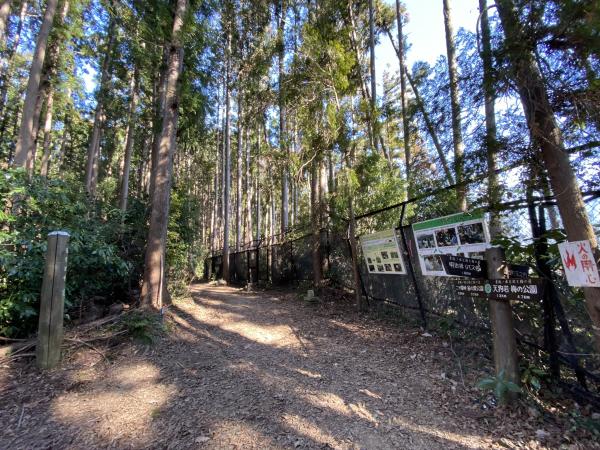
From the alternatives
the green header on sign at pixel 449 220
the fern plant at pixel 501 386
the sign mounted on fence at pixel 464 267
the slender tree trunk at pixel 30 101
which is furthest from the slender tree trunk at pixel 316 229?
the slender tree trunk at pixel 30 101

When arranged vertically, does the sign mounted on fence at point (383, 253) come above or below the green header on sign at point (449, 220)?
below

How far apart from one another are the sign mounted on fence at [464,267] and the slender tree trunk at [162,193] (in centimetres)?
510

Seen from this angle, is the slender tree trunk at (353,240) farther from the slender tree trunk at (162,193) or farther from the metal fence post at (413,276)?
the slender tree trunk at (162,193)

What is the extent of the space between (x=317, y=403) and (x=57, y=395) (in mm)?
2755

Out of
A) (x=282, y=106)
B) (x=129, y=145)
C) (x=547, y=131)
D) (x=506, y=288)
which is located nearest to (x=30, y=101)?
(x=129, y=145)

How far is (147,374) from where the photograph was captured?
3.79 metres

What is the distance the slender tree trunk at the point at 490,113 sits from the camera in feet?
8.90

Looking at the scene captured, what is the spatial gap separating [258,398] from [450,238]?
287 centimetres

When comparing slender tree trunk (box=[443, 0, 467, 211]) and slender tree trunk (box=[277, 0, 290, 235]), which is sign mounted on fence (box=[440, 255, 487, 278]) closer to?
slender tree trunk (box=[443, 0, 467, 211])

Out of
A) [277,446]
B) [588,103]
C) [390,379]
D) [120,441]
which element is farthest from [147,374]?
[588,103]

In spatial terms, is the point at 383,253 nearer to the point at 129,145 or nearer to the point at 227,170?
the point at 227,170

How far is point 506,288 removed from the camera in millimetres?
2791

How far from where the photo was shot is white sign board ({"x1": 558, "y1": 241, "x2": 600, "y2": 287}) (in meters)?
2.22

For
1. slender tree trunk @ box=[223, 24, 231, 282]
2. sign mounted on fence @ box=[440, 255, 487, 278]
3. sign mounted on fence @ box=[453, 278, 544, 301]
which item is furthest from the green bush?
slender tree trunk @ box=[223, 24, 231, 282]
